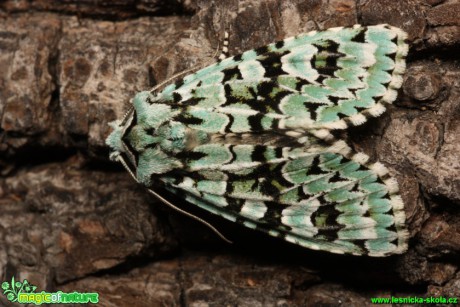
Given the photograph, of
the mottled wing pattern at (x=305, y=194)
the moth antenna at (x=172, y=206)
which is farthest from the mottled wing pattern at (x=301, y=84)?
the moth antenna at (x=172, y=206)

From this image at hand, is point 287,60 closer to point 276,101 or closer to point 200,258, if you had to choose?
point 276,101

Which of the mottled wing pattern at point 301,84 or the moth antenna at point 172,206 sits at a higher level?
the mottled wing pattern at point 301,84

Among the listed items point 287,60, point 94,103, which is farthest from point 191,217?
point 287,60

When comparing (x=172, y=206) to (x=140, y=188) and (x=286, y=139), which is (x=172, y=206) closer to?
(x=140, y=188)

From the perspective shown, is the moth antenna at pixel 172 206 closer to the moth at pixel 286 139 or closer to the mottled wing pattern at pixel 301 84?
the moth at pixel 286 139

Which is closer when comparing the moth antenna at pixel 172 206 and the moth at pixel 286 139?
the moth at pixel 286 139

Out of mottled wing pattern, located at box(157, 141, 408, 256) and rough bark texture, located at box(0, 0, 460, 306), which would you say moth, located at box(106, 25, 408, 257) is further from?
rough bark texture, located at box(0, 0, 460, 306)
